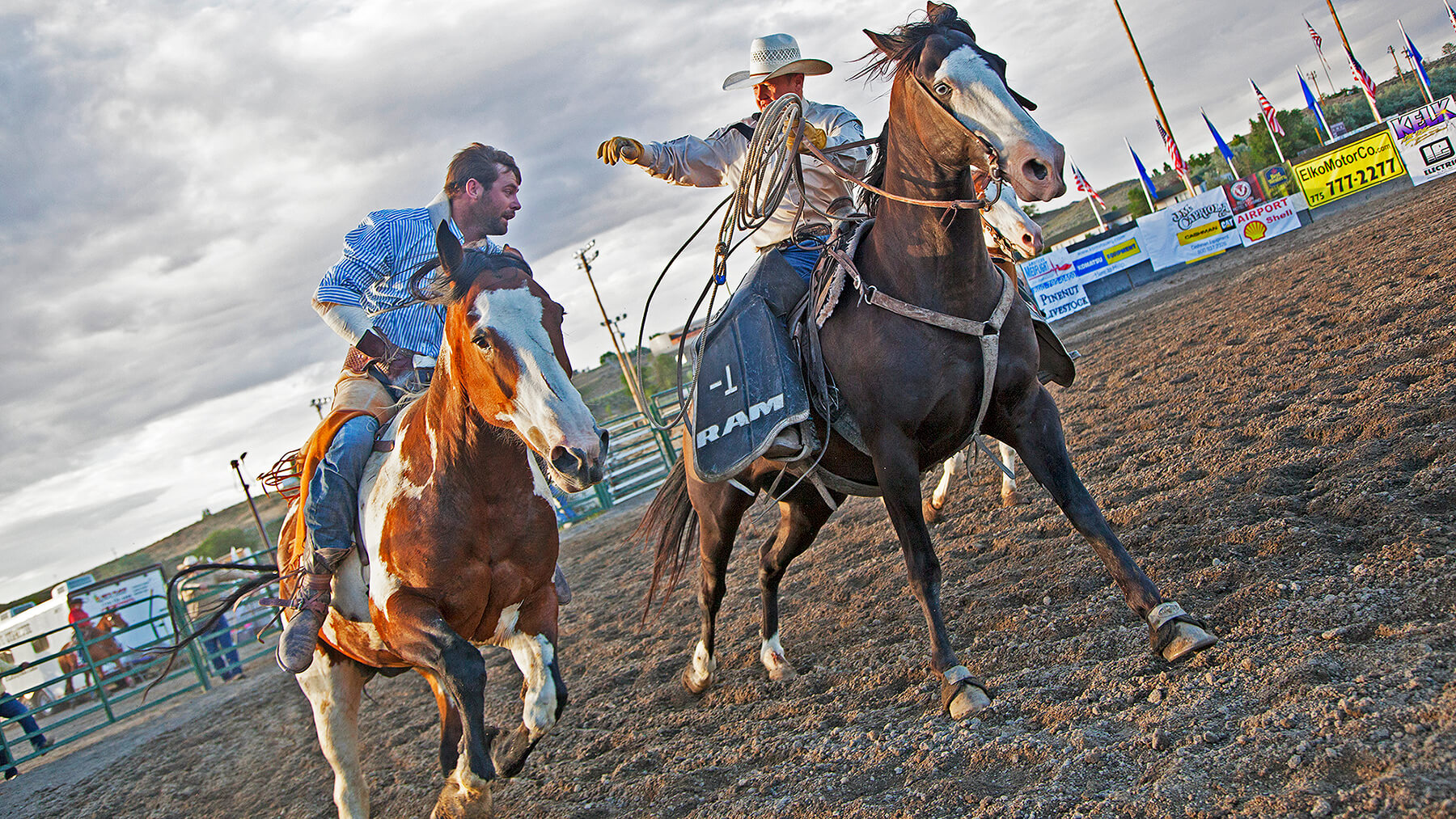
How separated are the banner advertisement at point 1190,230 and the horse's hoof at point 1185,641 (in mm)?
19719

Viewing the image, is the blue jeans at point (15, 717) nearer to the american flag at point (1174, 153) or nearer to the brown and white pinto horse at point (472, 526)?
the brown and white pinto horse at point (472, 526)

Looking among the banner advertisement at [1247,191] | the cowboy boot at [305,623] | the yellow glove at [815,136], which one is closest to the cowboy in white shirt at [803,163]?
the yellow glove at [815,136]

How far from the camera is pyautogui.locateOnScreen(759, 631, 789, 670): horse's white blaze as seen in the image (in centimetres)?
441

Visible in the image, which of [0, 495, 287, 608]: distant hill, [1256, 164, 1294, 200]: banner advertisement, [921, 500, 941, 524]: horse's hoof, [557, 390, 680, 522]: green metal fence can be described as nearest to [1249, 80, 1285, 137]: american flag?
[1256, 164, 1294, 200]: banner advertisement

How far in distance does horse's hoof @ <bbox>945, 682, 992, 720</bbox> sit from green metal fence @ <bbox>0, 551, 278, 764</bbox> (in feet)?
20.9

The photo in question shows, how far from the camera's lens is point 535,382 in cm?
289

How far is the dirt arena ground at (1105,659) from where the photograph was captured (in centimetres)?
232

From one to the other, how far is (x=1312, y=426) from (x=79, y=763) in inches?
486

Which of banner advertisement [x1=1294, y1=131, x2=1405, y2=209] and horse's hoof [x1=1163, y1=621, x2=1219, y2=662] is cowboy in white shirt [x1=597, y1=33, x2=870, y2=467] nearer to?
horse's hoof [x1=1163, y1=621, x2=1219, y2=662]

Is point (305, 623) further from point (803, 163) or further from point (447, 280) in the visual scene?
point (803, 163)

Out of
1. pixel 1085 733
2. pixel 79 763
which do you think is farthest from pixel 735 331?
pixel 79 763

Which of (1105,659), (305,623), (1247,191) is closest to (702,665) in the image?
(305,623)

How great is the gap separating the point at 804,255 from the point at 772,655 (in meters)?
2.01

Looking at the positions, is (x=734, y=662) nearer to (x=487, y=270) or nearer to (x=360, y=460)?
(x=360, y=460)
